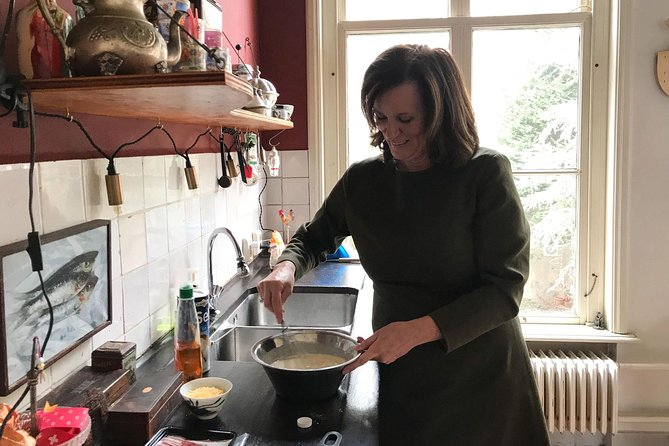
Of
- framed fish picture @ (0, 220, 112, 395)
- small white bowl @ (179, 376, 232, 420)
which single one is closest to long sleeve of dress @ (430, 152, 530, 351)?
small white bowl @ (179, 376, 232, 420)

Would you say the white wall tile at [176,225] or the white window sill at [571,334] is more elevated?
the white wall tile at [176,225]

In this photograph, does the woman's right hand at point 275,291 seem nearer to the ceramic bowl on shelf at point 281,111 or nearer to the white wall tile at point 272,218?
the ceramic bowl on shelf at point 281,111

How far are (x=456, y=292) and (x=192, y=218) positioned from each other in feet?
2.91

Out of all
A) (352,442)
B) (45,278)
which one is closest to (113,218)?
(45,278)

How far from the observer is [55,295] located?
1.03 m

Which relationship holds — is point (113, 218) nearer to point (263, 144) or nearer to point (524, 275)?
point (524, 275)

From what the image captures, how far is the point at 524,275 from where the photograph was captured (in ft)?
3.85

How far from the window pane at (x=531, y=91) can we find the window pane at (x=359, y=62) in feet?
0.87

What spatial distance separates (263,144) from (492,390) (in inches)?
70.5

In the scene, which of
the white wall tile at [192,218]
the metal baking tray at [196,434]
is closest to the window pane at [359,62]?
the white wall tile at [192,218]

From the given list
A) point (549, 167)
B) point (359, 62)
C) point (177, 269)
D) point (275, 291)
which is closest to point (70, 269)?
point (275, 291)

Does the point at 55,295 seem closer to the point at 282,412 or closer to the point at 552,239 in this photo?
the point at 282,412

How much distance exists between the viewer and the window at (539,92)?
8.64 ft

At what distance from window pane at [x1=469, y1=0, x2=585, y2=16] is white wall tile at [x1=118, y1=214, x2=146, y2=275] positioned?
198cm
